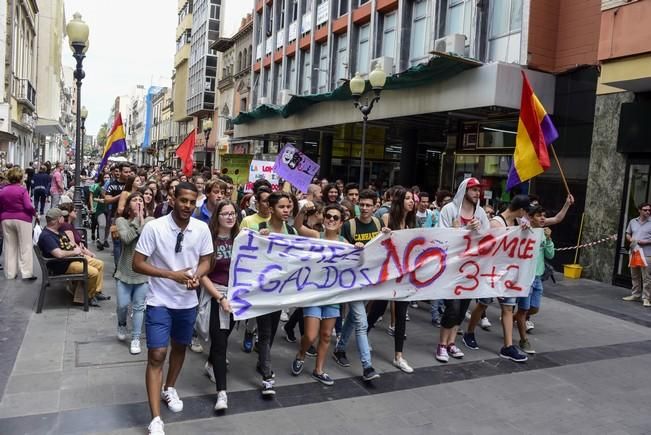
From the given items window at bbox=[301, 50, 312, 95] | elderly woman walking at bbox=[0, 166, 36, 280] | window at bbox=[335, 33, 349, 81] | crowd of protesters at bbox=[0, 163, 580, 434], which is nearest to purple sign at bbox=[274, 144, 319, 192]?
crowd of protesters at bbox=[0, 163, 580, 434]

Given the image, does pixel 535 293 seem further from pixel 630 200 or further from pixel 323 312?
pixel 630 200

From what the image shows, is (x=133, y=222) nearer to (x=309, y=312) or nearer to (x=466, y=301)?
(x=309, y=312)

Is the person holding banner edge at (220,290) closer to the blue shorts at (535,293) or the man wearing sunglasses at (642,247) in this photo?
the blue shorts at (535,293)

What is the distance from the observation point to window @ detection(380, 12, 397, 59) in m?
19.9

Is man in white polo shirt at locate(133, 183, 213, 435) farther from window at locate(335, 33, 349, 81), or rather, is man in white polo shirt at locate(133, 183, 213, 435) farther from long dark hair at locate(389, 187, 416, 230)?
window at locate(335, 33, 349, 81)

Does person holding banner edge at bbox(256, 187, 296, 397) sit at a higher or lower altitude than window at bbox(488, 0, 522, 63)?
lower

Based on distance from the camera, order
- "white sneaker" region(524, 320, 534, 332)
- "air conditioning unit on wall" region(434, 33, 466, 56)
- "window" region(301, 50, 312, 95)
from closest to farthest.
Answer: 1. "white sneaker" region(524, 320, 534, 332)
2. "air conditioning unit on wall" region(434, 33, 466, 56)
3. "window" region(301, 50, 312, 95)

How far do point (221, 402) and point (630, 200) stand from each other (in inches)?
402

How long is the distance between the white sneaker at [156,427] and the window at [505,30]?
40.5 feet

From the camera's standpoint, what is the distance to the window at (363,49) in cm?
2190

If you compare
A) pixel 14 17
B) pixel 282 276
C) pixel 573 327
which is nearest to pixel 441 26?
pixel 573 327

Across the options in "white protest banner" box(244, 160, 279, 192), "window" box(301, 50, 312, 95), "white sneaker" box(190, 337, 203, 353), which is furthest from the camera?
"window" box(301, 50, 312, 95)

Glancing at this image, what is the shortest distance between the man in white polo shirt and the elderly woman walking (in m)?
5.80

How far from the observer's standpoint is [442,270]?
241 inches
